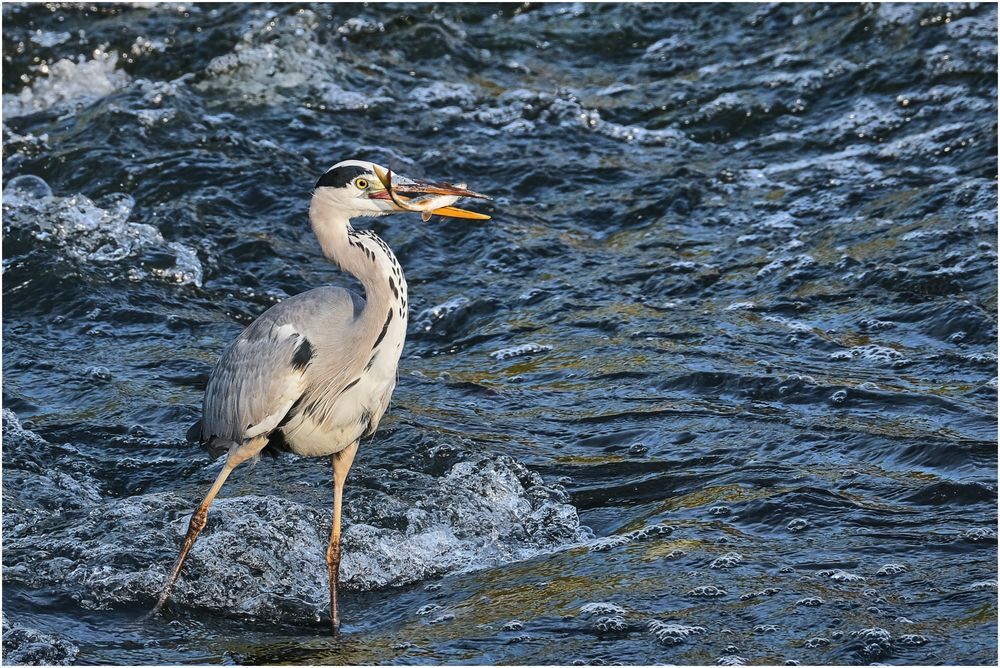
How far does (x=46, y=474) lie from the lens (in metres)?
6.24

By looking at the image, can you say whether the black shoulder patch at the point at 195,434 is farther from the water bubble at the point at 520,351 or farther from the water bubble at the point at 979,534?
the water bubble at the point at 979,534

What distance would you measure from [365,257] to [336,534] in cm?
115

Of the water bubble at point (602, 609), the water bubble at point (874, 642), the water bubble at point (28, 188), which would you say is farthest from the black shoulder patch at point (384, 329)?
the water bubble at point (28, 188)

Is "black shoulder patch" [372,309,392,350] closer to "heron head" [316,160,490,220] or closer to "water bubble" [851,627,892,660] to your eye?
"heron head" [316,160,490,220]

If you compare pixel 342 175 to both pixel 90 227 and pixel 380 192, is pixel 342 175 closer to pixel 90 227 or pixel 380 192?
pixel 380 192

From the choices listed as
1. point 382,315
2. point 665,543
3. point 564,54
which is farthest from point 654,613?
point 564,54

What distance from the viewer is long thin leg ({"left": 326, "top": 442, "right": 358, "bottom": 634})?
5.14m

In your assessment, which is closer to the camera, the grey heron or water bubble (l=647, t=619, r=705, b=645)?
water bubble (l=647, t=619, r=705, b=645)

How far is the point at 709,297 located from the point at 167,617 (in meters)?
3.94

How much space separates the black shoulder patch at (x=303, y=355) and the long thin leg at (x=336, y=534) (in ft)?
1.64

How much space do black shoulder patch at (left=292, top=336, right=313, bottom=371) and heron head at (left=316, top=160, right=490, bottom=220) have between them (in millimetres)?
555

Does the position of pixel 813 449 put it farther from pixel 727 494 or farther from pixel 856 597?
pixel 856 597

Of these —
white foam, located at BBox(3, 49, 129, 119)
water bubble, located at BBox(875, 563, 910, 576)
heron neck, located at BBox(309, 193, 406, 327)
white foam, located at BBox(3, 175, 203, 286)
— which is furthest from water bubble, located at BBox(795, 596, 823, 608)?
white foam, located at BBox(3, 49, 129, 119)

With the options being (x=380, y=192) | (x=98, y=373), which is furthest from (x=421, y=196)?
(x=98, y=373)
